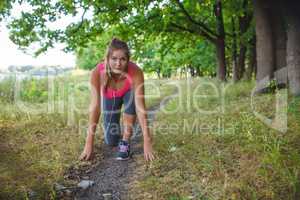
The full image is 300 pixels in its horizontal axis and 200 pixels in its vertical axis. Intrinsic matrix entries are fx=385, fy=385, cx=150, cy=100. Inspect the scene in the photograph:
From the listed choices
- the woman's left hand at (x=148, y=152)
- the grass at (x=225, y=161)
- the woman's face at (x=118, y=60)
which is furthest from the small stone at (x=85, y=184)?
the woman's face at (x=118, y=60)

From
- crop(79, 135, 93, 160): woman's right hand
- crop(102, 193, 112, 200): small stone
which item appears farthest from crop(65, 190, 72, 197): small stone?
crop(79, 135, 93, 160): woman's right hand

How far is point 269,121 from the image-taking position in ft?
19.5

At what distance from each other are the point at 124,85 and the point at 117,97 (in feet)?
0.90

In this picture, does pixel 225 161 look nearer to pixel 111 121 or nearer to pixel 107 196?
pixel 107 196

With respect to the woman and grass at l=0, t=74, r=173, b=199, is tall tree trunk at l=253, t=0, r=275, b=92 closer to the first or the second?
grass at l=0, t=74, r=173, b=199

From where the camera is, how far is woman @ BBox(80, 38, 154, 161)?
5.38 meters

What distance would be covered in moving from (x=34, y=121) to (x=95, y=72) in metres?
2.59

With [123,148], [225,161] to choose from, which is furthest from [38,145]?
[225,161]

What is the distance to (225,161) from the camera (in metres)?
4.66

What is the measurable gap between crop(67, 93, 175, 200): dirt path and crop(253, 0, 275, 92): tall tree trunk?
181 inches

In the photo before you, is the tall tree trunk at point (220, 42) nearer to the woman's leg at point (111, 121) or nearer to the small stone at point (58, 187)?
the woman's leg at point (111, 121)

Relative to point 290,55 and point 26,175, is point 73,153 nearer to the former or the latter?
point 26,175

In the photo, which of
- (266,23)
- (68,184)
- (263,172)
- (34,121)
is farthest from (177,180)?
(266,23)

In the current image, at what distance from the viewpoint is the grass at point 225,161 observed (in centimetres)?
389
